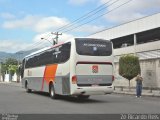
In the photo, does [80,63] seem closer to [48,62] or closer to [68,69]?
[68,69]

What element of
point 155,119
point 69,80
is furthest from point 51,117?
point 69,80

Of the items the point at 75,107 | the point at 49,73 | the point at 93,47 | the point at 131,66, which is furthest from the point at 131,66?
the point at 75,107

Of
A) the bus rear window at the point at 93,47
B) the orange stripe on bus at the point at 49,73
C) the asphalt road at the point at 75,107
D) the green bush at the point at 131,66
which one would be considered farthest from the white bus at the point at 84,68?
the green bush at the point at 131,66

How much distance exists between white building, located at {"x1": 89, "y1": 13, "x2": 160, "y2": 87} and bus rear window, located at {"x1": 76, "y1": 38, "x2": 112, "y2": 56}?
45.9 feet

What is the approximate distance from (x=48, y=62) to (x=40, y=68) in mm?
2324

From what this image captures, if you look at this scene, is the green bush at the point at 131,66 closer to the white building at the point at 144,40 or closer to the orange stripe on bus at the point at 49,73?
the white building at the point at 144,40

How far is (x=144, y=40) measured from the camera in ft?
197

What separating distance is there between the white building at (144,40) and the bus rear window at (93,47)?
14.0 meters

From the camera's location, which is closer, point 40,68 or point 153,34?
point 40,68

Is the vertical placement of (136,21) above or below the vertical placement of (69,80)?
above

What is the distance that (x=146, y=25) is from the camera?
5309cm

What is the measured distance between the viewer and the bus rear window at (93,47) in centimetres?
2133

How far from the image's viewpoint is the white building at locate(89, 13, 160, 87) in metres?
35.9

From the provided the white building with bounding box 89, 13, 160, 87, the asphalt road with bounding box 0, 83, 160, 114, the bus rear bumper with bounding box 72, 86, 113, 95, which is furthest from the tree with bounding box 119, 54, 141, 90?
the bus rear bumper with bounding box 72, 86, 113, 95
